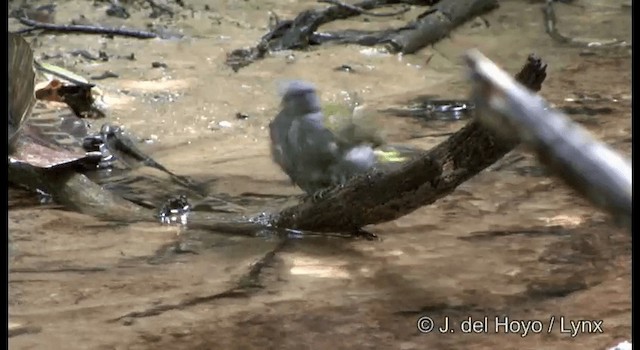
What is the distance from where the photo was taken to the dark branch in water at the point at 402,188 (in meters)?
2.41

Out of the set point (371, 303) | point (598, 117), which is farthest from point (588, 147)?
point (598, 117)

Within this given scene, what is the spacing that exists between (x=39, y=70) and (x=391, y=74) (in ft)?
7.35

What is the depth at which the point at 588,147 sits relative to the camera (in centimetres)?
78

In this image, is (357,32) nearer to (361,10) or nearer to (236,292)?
(361,10)

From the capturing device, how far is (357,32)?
6887mm

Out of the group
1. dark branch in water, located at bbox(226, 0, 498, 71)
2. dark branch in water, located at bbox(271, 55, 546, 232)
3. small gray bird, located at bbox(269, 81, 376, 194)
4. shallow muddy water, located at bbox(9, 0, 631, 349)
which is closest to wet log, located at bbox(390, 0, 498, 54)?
dark branch in water, located at bbox(226, 0, 498, 71)

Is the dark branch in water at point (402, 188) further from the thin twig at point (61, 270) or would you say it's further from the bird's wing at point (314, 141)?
the thin twig at point (61, 270)

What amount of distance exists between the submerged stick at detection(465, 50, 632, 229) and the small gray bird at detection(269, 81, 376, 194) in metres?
2.23

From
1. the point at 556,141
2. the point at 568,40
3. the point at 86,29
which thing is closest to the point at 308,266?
the point at 556,141

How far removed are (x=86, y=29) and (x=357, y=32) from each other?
2.16 meters

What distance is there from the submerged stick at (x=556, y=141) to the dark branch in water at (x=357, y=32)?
→ 5269mm

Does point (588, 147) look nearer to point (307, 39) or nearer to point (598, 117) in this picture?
point (598, 117)

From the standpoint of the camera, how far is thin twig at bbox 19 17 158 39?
21.8 feet

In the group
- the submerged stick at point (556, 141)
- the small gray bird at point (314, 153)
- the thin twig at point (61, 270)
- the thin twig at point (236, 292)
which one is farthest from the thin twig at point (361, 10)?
the submerged stick at point (556, 141)
